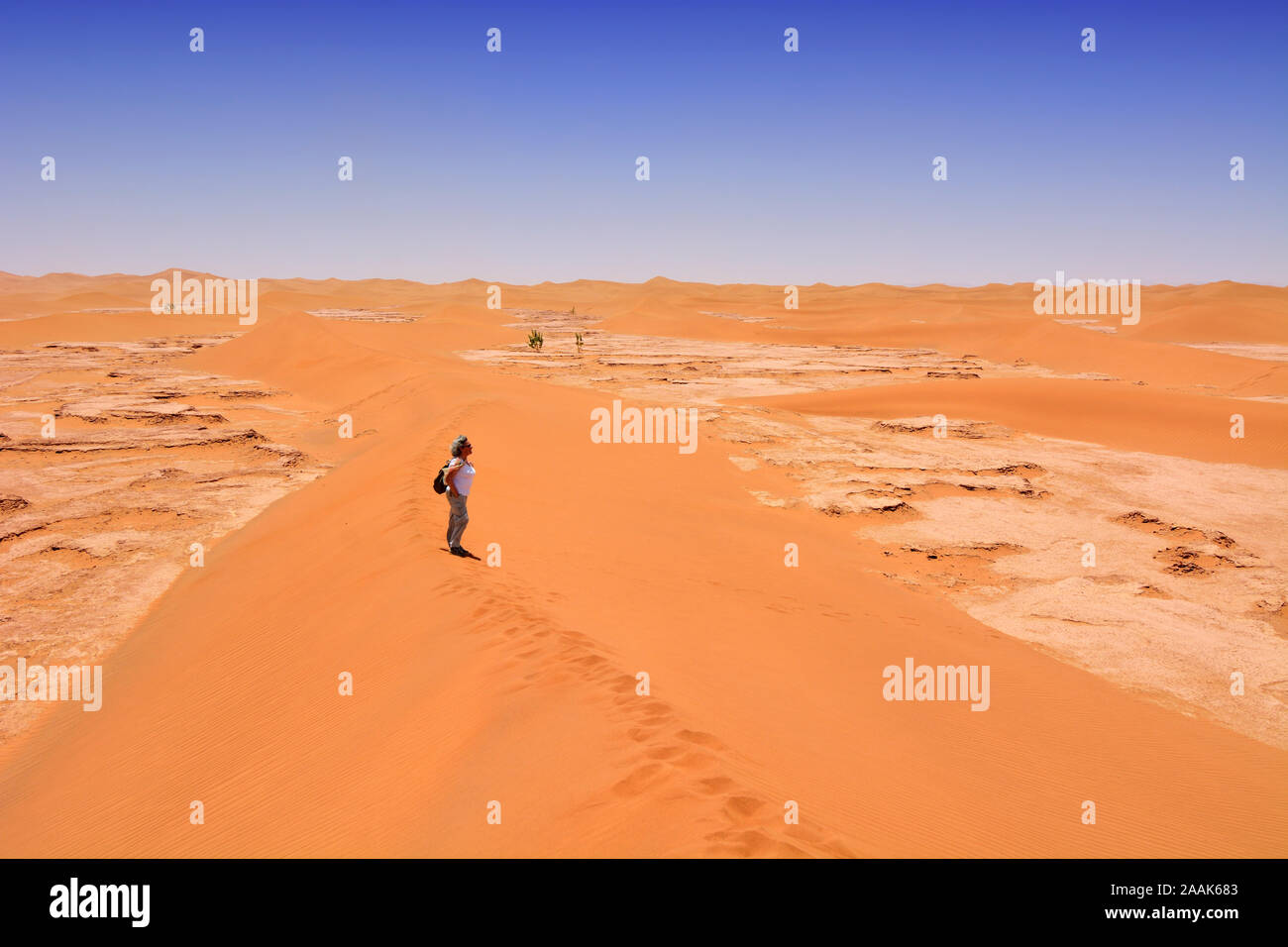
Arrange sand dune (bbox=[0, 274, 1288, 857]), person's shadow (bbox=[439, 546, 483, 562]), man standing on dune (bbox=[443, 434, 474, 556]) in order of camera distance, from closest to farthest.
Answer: sand dune (bbox=[0, 274, 1288, 857])
man standing on dune (bbox=[443, 434, 474, 556])
person's shadow (bbox=[439, 546, 483, 562])

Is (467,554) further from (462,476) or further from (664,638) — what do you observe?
(664,638)

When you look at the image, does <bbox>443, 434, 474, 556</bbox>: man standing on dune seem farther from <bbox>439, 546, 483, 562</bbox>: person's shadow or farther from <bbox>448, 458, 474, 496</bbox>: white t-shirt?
<bbox>439, 546, 483, 562</bbox>: person's shadow

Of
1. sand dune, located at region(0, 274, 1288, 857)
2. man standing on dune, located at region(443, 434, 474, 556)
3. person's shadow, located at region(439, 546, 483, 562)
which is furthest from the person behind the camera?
person's shadow, located at region(439, 546, 483, 562)

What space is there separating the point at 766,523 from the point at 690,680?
735cm

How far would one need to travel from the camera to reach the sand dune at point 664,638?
4715mm

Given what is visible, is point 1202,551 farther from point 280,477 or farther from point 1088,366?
point 1088,366

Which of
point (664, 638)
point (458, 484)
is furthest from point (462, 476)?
point (664, 638)

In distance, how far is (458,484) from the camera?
27.7ft

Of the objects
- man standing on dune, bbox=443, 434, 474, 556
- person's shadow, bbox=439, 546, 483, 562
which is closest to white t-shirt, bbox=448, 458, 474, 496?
man standing on dune, bbox=443, 434, 474, 556

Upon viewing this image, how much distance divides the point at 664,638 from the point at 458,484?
9.81ft

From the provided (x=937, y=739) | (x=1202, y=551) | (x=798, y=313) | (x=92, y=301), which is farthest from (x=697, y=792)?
(x=92, y=301)

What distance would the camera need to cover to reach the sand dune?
4.71m

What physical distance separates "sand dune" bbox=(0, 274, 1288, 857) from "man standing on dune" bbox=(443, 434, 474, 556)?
403 mm

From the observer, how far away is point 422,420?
19422 mm
